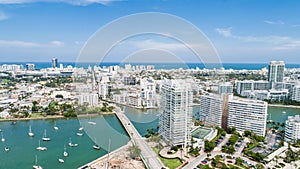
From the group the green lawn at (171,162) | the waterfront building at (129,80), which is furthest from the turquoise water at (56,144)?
the waterfront building at (129,80)

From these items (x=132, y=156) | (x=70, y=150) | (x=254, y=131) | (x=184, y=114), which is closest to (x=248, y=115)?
(x=254, y=131)

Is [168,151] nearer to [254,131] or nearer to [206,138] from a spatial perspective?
[206,138]

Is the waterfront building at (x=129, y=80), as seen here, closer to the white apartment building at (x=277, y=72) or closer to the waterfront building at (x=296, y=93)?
the waterfront building at (x=296, y=93)

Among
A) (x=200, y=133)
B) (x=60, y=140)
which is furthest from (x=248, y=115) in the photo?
(x=60, y=140)

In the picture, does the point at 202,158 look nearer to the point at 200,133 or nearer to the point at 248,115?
the point at 200,133

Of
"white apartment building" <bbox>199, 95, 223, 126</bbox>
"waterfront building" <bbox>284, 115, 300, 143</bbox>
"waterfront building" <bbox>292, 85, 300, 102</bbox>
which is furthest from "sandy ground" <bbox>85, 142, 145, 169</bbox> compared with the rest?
"waterfront building" <bbox>292, 85, 300, 102</bbox>

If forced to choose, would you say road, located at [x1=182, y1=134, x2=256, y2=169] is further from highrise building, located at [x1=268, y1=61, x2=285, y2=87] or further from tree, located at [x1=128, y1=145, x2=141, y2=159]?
highrise building, located at [x1=268, y1=61, x2=285, y2=87]
